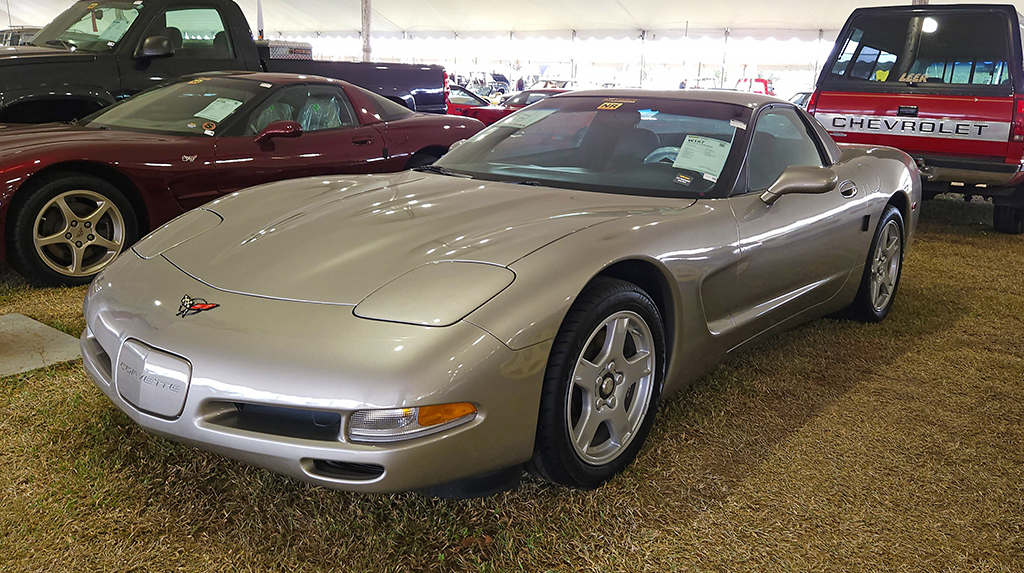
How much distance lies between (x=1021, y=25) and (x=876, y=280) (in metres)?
4.21

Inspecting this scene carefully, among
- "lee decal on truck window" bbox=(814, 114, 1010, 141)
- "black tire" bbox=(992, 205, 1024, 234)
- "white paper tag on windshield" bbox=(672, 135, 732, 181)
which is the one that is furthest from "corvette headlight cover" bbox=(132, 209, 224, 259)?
"black tire" bbox=(992, 205, 1024, 234)

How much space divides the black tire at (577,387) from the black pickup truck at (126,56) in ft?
16.1

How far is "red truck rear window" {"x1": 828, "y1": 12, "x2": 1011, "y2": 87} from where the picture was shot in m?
6.34

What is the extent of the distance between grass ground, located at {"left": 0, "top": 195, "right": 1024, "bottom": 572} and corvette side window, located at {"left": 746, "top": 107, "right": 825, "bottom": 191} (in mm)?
833

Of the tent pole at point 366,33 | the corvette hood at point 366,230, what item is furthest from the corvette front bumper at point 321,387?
the tent pole at point 366,33

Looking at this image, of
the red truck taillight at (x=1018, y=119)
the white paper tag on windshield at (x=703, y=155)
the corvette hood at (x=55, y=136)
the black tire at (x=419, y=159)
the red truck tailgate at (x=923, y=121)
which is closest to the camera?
the white paper tag on windshield at (x=703, y=155)

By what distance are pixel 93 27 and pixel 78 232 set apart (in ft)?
9.49

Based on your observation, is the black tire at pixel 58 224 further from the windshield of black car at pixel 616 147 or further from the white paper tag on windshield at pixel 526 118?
the white paper tag on windshield at pixel 526 118

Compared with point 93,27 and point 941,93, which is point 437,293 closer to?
point 93,27

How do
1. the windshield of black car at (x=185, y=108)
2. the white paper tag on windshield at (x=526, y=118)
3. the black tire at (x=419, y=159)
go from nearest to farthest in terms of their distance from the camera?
the white paper tag on windshield at (x=526, y=118)
the windshield of black car at (x=185, y=108)
the black tire at (x=419, y=159)

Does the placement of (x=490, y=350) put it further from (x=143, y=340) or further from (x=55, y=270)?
(x=55, y=270)

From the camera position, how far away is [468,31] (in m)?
29.8

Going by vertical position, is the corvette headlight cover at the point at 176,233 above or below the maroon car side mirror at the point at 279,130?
below

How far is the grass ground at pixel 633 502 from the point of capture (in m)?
1.93
